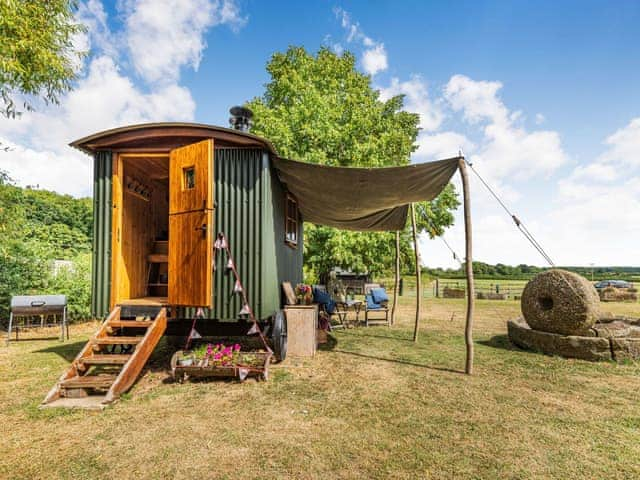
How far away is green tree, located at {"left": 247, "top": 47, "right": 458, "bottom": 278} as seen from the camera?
12656 millimetres

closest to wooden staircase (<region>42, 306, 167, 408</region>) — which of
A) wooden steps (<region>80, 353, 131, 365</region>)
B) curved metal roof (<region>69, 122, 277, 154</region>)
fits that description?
wooden steps (<region>80, 353, 131, 365</region>)

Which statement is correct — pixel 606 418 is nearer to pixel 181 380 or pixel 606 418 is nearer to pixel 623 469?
pixel 623 469

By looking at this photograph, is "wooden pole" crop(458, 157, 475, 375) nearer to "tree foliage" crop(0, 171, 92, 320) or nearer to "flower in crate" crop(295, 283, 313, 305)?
"flower in crate" crop(295, 283, 313, 305)

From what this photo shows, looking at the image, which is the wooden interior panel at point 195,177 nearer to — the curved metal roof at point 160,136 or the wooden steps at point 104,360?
the curved metal roof at point 160,136

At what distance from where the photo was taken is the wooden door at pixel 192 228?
4.57 metres

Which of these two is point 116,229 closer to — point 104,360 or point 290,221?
point 104,360

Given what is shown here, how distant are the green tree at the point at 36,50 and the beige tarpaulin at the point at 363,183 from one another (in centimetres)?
528

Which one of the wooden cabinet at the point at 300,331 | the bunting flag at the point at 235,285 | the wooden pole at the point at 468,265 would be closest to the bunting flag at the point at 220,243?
the bunting flag at the point at 235,285

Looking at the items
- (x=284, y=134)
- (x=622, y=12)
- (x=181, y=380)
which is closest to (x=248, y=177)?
(x=181, y=380)

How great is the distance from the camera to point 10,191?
8086 mm

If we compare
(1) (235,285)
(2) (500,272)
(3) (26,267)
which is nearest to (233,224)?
(1) (235,285)

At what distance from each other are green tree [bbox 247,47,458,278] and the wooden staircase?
874cm

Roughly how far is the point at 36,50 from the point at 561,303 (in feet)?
33.7

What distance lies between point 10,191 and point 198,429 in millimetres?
8604
